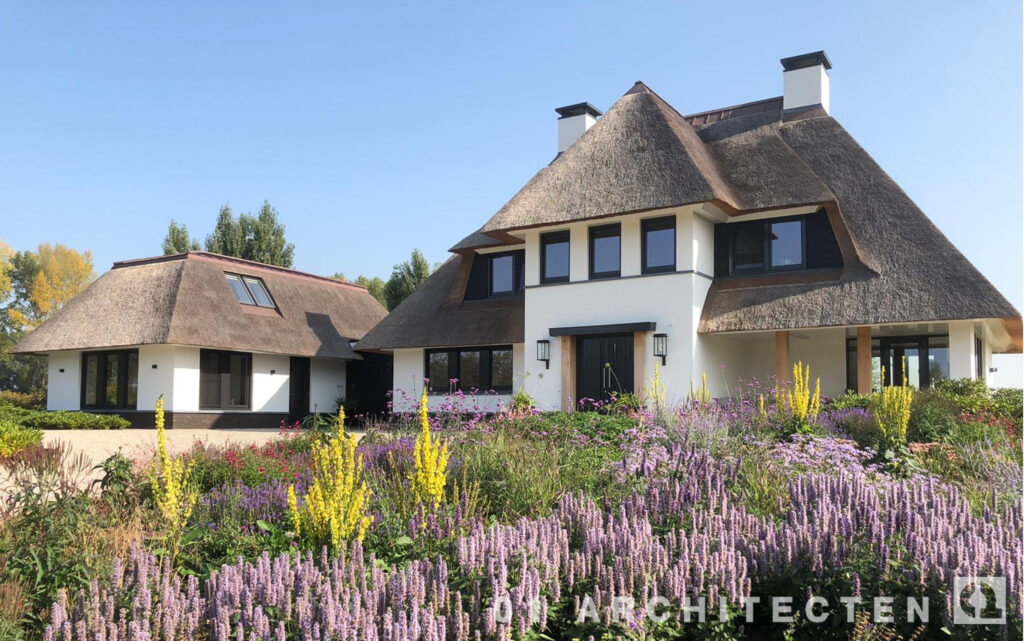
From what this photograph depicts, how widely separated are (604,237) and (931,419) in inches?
317

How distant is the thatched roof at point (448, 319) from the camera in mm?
18500

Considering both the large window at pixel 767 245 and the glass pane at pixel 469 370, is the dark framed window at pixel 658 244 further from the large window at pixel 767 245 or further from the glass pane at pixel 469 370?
the glass pane at pixel 469 370

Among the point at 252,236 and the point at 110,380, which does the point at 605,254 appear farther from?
the point at 252,236

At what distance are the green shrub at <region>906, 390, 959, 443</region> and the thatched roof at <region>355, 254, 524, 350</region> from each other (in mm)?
8739

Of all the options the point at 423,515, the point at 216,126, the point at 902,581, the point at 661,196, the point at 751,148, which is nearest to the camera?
the point at 902,581

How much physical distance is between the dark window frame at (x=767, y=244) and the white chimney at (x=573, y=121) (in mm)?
6622

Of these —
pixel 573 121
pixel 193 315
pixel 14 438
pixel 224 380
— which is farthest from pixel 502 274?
pixel 14 438

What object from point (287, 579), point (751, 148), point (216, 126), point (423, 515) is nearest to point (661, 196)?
point (751, 148)

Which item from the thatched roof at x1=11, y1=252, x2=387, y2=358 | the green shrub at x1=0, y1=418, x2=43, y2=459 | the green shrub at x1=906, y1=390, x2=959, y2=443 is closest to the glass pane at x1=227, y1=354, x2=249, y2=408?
the thatched roof at x1=11, y1=252, x2=387, y2=358

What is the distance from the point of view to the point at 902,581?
3.65m

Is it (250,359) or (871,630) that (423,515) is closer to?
(871,630)

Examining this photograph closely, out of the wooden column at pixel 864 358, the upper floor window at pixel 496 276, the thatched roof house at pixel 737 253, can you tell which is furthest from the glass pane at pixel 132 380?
the wooden column at pixel 864 358

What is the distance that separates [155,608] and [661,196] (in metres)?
13.3

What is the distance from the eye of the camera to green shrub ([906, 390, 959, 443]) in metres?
9.58
